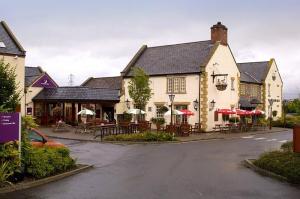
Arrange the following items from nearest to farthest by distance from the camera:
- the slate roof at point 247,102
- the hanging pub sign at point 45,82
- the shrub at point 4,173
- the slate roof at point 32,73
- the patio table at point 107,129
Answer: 1. the shrub at point 4,173
2. the patio table at point 107,129
3. the slate roof at point 32,73
4. the hanging pub sign at point 45,82
5. the slate roof at point 247,102

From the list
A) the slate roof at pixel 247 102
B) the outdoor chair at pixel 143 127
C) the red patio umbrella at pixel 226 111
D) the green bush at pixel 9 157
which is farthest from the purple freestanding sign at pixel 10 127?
the slate roof at pixel 247 102

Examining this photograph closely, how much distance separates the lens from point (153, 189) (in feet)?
41.0

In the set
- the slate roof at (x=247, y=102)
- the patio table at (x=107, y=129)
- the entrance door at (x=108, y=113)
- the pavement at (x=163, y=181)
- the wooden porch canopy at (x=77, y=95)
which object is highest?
the wooden porch canopy at (x=77, y=95)

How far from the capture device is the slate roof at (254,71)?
56.0 m

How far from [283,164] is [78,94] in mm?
32174

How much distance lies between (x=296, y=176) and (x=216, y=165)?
4644 mm

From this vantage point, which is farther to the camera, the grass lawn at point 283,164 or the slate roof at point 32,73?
the slate roof at point 32,73

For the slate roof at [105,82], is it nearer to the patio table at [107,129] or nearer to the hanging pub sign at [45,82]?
the hanging pub sign at [45,82]

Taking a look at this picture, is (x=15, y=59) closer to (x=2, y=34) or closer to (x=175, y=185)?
(x=2, y=34)

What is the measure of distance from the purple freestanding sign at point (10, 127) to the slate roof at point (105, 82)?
3836cm

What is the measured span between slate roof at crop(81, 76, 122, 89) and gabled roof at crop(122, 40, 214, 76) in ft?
17.9

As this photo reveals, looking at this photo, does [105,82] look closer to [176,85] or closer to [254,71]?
[176,85]

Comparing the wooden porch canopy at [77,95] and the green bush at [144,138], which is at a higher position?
the wooden porch canopy at [77,95]

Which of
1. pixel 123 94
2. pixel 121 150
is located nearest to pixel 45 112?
pixel 123 94
